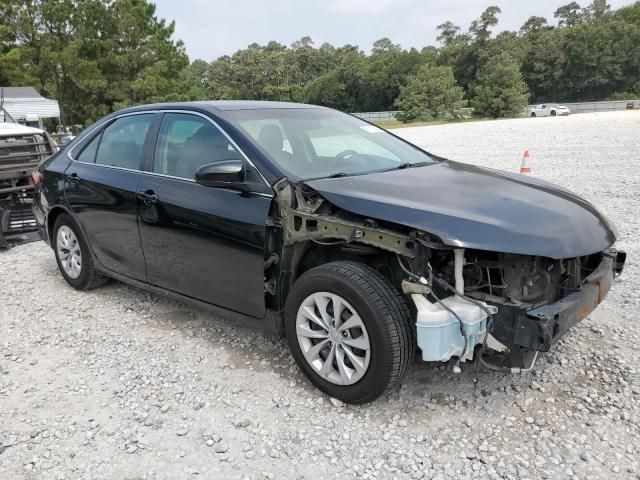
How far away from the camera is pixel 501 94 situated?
53.2 m

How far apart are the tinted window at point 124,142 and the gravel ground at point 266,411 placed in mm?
1267

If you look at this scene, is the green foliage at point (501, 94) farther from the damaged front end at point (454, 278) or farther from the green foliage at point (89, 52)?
the damaged front end at point (454, 278)

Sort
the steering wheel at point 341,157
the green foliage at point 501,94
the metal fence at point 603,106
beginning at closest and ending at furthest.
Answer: the steering wheel at point 341,157 → the green foliage at point 501,94 → the metal fence at point 603,106

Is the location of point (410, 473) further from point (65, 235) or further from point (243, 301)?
point (65, 235)

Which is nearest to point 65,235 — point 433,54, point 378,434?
point 378,434

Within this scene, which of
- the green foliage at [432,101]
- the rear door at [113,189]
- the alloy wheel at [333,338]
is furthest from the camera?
the green foliage at [432,101]

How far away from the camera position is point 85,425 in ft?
9.87

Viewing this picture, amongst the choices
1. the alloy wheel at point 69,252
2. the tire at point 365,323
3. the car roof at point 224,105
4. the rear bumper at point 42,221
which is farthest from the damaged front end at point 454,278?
the rear bumper at point 42,221

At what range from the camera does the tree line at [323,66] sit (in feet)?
109

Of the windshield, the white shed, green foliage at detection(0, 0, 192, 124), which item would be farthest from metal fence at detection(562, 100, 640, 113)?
the windshield

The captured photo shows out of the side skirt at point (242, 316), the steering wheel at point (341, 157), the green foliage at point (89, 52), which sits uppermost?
the green foliage at point (89, 52)

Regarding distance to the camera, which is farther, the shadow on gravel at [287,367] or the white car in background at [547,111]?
the white car in background at [547,111]

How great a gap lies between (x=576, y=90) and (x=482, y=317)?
86667mm

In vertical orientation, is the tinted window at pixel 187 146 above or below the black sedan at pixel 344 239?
above
